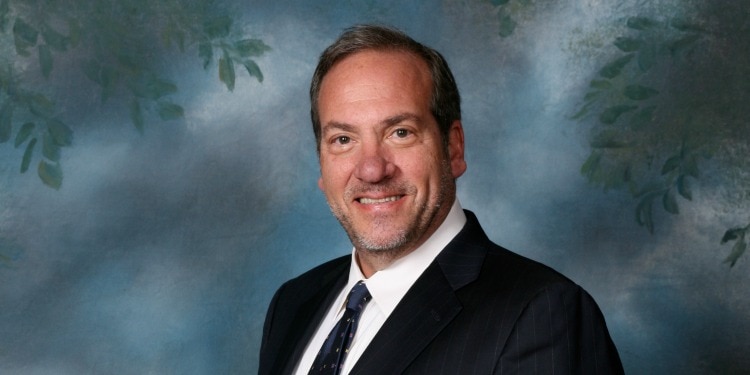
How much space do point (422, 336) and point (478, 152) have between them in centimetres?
221

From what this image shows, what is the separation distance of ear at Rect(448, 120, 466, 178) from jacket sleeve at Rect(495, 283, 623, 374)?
0.67m

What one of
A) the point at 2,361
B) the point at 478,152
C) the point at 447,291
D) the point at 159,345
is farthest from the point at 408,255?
the point at 2,361

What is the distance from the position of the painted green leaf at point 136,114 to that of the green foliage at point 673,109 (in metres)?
2.11

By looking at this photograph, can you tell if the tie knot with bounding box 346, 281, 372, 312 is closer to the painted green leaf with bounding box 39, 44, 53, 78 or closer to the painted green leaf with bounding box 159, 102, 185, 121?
the painted green leaf with bounding box 159, 102, 185, 121

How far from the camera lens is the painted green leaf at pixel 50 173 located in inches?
220

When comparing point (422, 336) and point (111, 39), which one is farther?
point (111, 39)

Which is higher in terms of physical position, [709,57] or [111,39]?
[111,39]

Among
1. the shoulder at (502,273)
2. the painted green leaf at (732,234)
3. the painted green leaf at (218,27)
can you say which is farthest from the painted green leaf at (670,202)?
the painted green leaf at (218,27)

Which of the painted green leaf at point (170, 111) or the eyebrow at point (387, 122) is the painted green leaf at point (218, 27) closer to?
the painted green leaf at point (170, 111)

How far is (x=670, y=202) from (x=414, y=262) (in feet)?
6.67

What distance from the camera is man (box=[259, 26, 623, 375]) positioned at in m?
3.30

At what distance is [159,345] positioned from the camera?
5.59 metres

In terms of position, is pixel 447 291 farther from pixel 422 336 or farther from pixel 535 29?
pixel 535 29

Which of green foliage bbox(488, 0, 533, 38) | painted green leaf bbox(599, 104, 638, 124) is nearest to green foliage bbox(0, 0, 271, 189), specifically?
green foliage bbox(488, 0, 533, 38)
